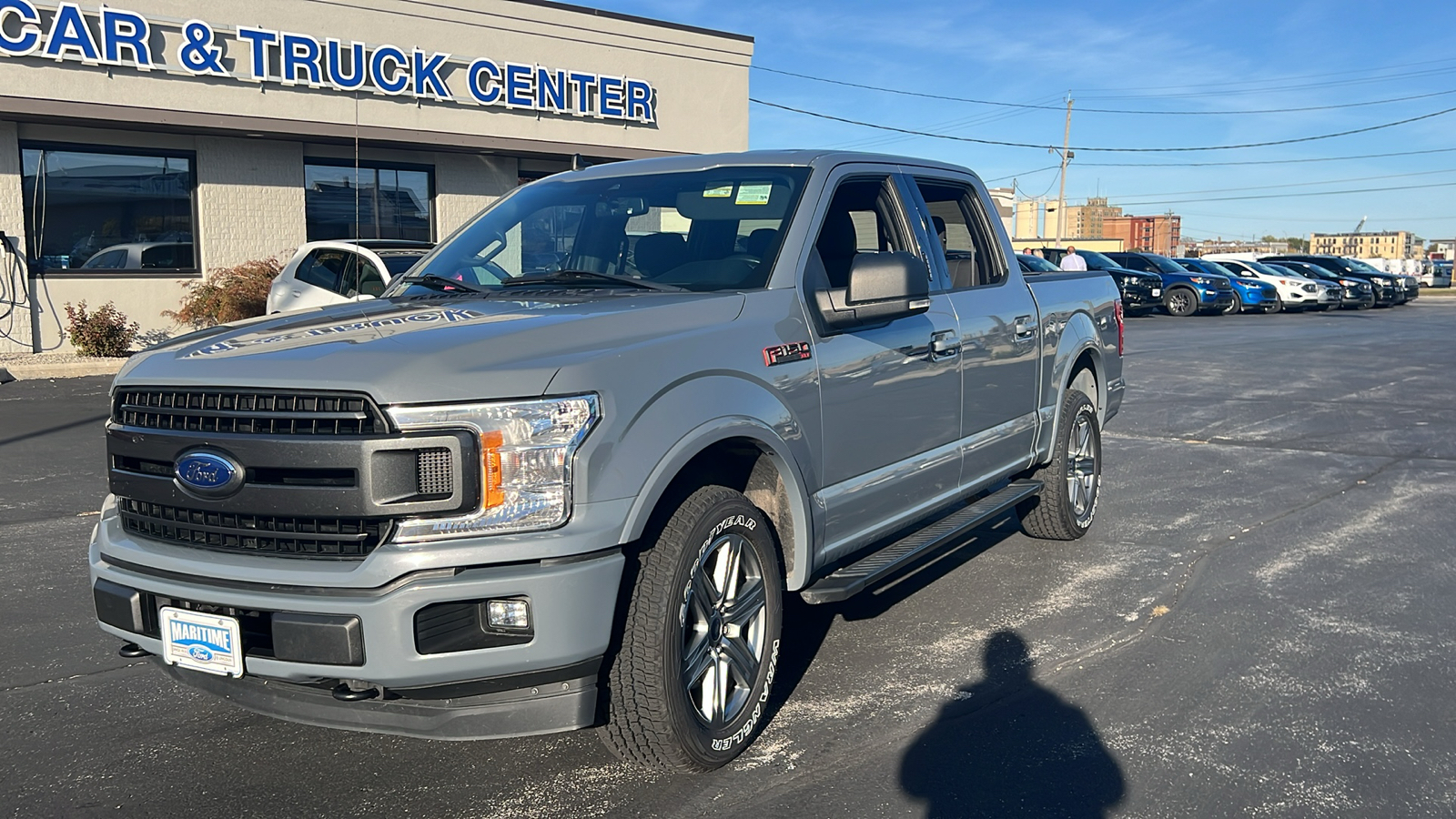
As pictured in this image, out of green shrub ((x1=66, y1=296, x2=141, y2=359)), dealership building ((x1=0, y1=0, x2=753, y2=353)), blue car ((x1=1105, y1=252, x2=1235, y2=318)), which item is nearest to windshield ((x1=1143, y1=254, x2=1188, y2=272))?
blue car ((x1=1105, y1=252, x2=1235, y2=318))

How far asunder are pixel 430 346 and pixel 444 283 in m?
1.42

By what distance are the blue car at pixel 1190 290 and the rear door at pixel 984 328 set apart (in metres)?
26.9

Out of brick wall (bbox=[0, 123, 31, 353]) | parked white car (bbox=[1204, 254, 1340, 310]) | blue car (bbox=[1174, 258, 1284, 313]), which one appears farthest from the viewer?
parked white car (bbox=[1204, 254, 1340, 310])

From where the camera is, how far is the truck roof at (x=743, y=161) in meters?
4.61

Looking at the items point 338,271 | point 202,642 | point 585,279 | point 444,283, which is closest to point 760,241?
point 585,279

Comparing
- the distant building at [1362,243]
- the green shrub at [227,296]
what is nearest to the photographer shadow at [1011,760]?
the green shrub at [227,296]

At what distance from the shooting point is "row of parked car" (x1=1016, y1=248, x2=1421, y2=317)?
3030 centimetres

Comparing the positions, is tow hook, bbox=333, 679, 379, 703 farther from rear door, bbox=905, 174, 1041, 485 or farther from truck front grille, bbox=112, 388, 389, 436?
rear door, bbox=905, 174, 1041, 485

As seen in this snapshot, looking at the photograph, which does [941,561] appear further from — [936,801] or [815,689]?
[936,801]

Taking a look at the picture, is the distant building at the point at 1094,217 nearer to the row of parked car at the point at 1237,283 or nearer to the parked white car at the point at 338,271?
the row of parked car at the point at 1237,283

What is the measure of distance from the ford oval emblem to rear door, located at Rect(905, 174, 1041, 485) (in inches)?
121

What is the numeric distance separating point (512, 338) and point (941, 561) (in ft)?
11.8

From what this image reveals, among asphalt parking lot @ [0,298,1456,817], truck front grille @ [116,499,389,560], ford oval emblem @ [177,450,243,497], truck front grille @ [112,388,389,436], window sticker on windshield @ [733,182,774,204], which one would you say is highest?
window sticker on windshield @ [733,182,774,204]

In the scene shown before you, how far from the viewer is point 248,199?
17.9 metres
